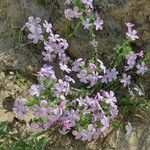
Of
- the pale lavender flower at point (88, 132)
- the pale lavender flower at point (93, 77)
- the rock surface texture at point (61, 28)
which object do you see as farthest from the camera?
the rock surface texture at point (61, 28)

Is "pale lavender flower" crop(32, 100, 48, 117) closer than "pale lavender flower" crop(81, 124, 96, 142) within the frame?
Yes

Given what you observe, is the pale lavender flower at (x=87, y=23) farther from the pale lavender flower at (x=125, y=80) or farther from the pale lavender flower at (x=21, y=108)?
the pale lavender flower at (x=21, y=108)

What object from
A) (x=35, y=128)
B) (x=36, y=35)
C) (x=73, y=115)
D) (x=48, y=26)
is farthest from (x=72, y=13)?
(x=35, y=128)

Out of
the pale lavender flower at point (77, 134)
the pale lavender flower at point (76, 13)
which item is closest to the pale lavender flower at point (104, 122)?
the pale lavender flower at point (77, 134)

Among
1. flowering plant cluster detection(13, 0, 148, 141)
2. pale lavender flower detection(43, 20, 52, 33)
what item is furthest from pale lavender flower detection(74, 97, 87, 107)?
pale lavender flower detection(43, 20, 52, 33)

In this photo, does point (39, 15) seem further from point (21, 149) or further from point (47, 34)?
point (21, 149)

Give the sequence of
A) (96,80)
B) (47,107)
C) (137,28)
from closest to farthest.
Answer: (47,107), (96,80), (137,28)

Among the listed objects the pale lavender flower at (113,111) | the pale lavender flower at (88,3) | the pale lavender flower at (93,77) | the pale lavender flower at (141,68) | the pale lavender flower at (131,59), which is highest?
the pale lavender flower at (88,3)

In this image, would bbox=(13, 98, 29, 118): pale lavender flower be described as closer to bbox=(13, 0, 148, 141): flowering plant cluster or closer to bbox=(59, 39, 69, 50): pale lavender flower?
bbox=(13, 0, 148, 141): flowering plant cluster

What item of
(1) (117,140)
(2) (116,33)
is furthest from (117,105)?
(2) (116,33)
